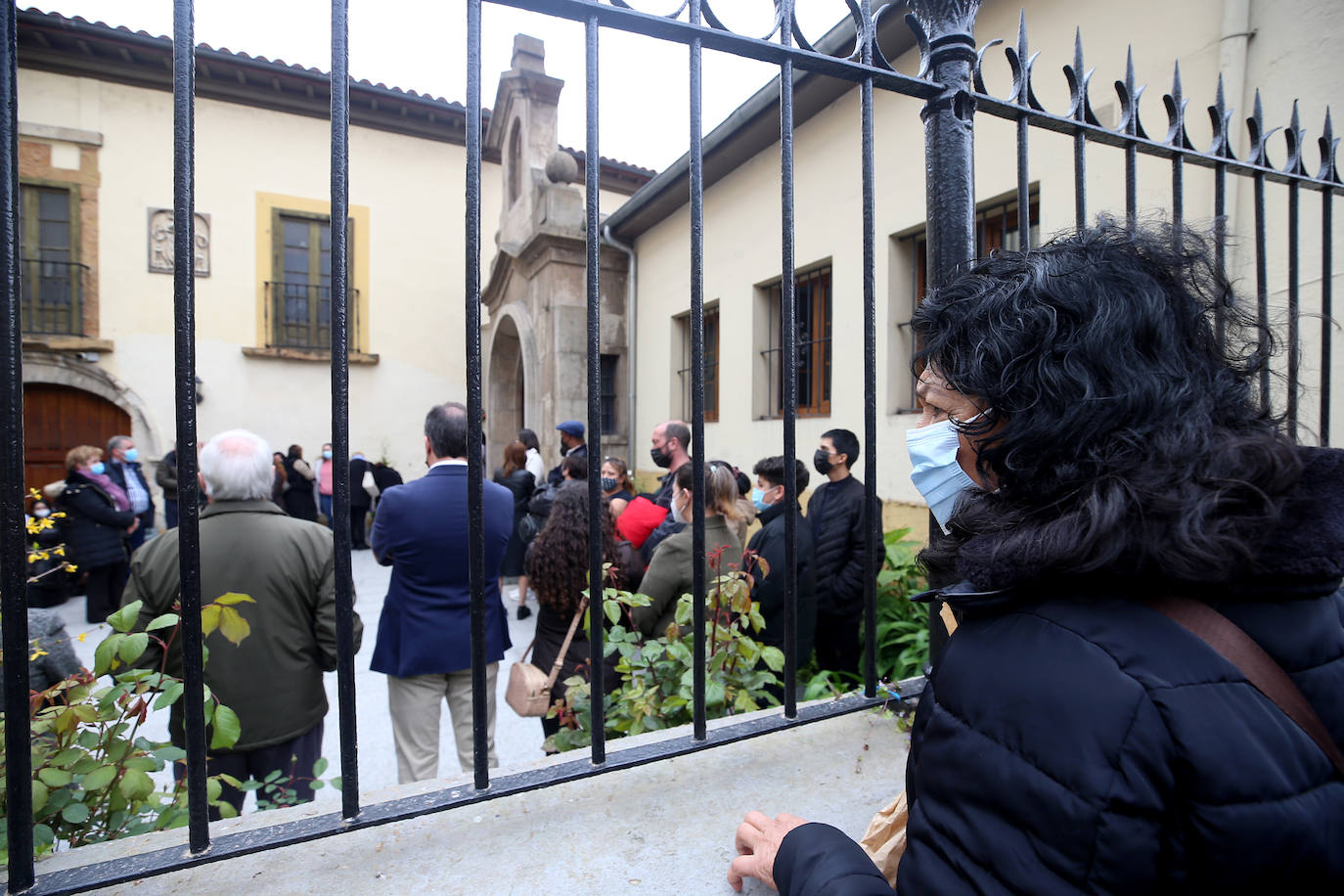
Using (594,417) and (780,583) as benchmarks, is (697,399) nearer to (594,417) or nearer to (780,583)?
(594,417)

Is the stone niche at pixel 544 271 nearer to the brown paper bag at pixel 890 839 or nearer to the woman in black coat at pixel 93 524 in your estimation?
the woman in black coat at pixel 93 524

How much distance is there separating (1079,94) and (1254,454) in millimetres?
1405

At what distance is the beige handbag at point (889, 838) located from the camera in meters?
1.19

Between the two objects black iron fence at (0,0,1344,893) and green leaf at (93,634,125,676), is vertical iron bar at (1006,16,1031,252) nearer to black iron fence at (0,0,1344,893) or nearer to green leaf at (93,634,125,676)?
black iron fence at (0,0,1344,893)

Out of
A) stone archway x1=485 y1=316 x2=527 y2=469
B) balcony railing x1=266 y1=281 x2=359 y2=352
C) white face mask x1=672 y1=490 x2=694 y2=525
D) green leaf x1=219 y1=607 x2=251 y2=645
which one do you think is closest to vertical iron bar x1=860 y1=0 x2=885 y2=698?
green leaf x1=219 y1=607 x2=251 y2=645

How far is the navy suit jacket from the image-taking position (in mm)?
3139

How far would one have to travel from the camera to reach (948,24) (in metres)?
1.70

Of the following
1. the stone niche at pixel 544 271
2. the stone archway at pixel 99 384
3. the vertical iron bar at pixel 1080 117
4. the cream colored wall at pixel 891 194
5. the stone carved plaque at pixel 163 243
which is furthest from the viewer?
the stone carved plaque at pixel 163 243

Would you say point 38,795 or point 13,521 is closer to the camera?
point 13,521

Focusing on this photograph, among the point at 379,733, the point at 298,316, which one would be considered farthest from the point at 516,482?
the point at 298,316

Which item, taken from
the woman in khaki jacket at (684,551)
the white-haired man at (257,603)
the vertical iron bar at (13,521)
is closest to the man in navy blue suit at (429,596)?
the white-haired man at (257,603)

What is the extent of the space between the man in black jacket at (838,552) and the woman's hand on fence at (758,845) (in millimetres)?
3133

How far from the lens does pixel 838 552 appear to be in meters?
4.33

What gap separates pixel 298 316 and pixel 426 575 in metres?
11.6
